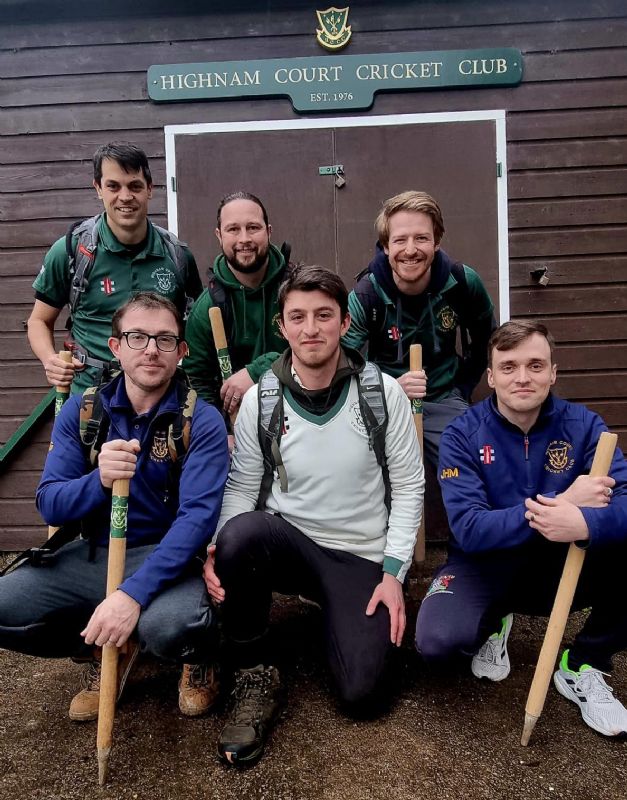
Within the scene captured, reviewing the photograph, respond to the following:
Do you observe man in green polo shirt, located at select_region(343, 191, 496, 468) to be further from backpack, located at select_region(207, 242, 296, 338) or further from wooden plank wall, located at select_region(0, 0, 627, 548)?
wooden plank wall, located at select_region(0, 0, 627, 548)

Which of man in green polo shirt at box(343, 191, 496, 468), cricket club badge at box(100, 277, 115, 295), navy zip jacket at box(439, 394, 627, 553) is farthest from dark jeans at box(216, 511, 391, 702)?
cricket club badge at box(100, 277, 115, 295)

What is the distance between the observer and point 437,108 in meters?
5.04

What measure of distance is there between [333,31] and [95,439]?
13.6 feet

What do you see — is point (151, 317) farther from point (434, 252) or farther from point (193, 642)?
Result: point (434, 252)

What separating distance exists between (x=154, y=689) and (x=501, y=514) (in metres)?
1.86

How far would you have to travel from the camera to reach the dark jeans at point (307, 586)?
2588 mm

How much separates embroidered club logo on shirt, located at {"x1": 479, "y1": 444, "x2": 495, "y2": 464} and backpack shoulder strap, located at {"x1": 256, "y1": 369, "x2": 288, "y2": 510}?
3.07ft

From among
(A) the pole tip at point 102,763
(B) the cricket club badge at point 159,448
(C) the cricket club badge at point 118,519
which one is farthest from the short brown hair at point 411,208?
(A) the pole tip at point 102,763

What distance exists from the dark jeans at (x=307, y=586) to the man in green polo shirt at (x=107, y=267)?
1437mm

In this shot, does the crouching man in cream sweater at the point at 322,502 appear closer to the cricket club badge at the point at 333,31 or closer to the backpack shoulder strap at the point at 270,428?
the backpack shoulder strap at the point at 270,428

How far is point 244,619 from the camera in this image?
263cm

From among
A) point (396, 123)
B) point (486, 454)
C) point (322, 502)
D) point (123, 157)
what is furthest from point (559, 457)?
point (396, 123)

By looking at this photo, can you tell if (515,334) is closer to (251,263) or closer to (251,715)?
(251,263)

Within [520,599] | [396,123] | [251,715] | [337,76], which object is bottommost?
[251,715]
